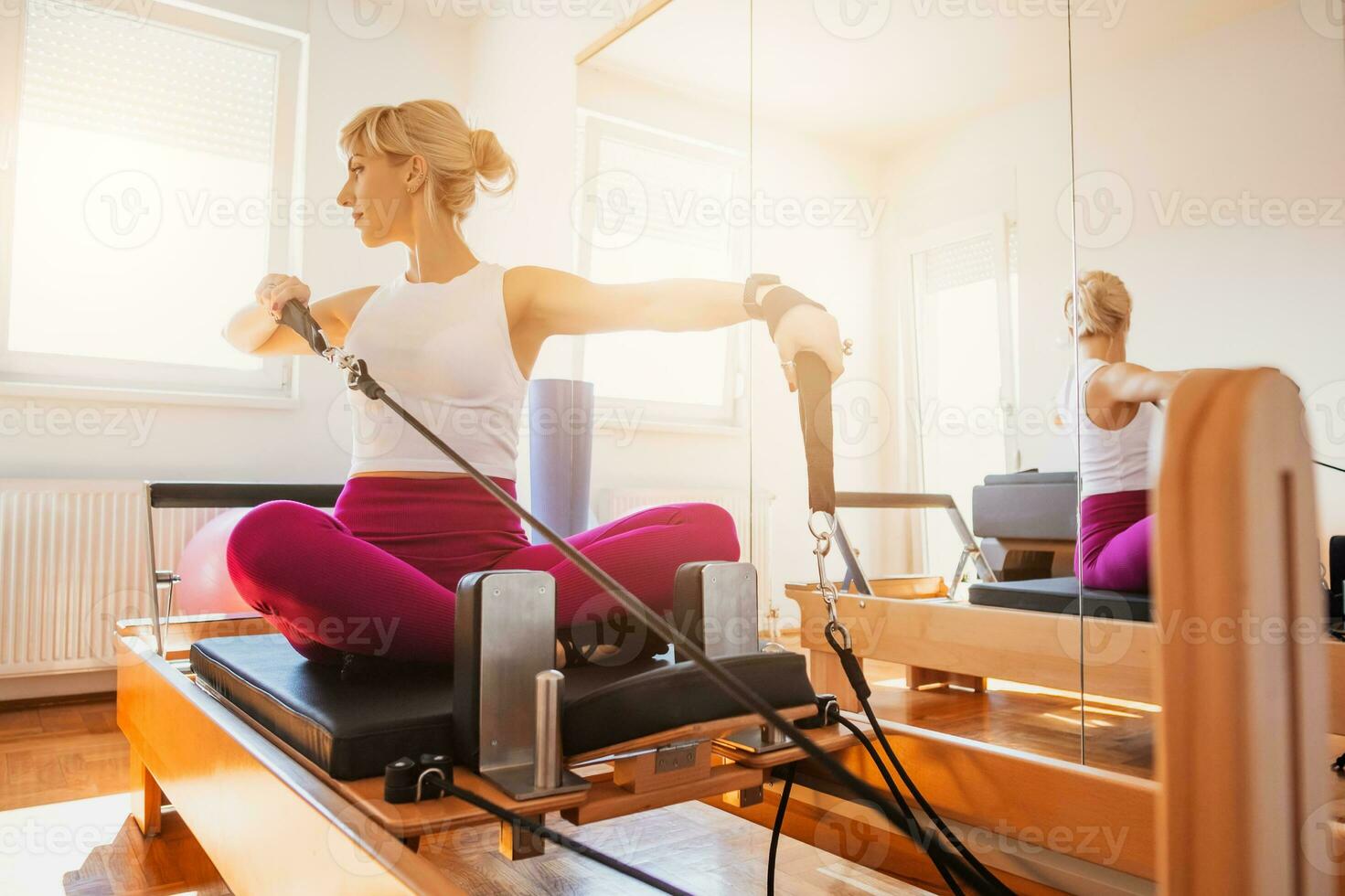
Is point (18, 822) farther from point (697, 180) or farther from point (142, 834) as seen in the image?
point (697, 180)

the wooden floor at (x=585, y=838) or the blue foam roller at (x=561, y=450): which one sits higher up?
the blue foam roller at (x=561, y=450)

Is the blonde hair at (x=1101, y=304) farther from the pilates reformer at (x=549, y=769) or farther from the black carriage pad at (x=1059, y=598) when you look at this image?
the pilates reformer at (x=549, y=769)

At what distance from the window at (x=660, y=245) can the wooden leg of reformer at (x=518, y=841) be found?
1.94 meters

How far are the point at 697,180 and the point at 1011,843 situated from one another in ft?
7.56

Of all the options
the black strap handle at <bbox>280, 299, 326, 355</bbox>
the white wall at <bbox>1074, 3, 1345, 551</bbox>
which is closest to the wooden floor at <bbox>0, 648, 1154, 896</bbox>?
the white wall at <bbox>1074, 3, 1345, 551</bbox>

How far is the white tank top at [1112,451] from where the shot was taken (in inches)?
61.5

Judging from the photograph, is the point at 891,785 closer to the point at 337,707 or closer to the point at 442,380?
the point at 337,707

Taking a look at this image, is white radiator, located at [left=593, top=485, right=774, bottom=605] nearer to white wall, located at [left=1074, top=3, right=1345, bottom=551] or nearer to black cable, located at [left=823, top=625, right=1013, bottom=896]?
white wall, located at [left=1074, top=3, right=1345, bottom=551]

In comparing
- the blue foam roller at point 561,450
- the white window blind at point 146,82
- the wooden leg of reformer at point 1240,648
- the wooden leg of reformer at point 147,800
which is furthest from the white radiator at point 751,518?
the white window blind at point 146,82

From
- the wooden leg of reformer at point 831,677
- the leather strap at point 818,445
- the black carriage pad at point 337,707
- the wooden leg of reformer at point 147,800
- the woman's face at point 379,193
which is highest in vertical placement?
the woman's face at point 379,193

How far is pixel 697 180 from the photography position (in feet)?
9.28

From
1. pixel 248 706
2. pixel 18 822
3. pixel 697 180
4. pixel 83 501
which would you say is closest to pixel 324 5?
pixel 697 180

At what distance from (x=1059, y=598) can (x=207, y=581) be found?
2253 mm

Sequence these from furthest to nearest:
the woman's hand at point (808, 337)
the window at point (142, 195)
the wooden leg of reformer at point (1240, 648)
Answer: the window at point (142, 195) < the woman's hand at point (808, 337) < the wooden leg of reformer at point (1240, 648)
